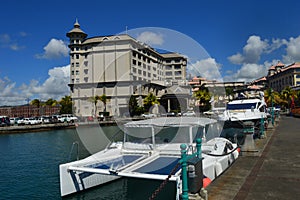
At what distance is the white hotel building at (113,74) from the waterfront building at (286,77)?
45.1 m

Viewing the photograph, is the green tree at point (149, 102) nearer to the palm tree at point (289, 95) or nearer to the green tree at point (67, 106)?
the green tree at point (67, 106)

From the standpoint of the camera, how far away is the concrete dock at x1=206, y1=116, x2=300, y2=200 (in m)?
6.39

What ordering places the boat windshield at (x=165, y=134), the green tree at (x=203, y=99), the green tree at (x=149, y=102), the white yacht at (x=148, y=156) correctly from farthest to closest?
the green tree at (x=203, y=99) → the green tree at (x=149, y=102) → the boat windshield at (x=165, y=134) → the white yacht at (x=148, y=156)

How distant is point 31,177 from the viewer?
13.6m

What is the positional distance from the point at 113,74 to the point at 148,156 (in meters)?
64.6

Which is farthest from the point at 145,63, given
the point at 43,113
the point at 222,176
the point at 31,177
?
the point at 222,176

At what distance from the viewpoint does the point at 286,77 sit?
97.6 m

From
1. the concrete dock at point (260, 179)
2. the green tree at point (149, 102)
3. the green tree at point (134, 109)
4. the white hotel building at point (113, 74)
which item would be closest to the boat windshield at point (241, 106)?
the concrete dock at point (260, 179)

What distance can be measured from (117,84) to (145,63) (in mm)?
12704

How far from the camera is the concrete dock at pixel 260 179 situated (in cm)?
639

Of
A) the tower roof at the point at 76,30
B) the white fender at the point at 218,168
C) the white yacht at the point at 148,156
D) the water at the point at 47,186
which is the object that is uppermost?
the tower roof at the point at 76,30

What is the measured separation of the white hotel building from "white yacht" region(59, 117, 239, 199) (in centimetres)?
5844

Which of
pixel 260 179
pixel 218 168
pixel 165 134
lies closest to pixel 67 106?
pixel 165 134

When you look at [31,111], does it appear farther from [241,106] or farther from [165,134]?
[165,134]
